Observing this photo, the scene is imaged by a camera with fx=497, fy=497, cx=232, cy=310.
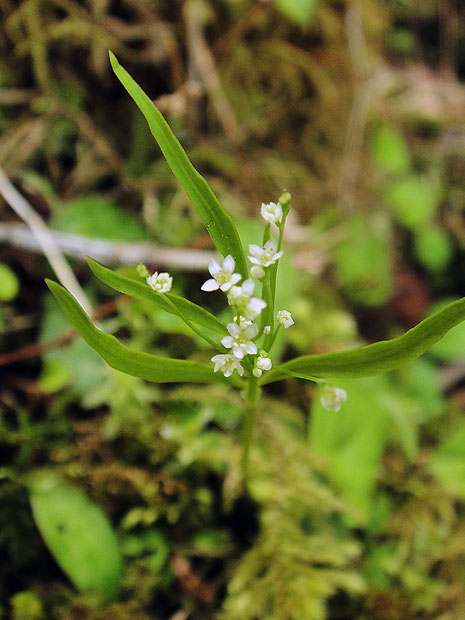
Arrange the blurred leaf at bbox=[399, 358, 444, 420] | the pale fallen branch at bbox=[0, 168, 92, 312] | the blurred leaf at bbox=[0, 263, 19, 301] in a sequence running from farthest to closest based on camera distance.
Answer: the blurred leaf at bbox=[399, 358, 444, 420], the pale fallen branch at bbox=[0, 168, 92, 312], the blurred leaf at bbox=[0, 263, 19, 301]

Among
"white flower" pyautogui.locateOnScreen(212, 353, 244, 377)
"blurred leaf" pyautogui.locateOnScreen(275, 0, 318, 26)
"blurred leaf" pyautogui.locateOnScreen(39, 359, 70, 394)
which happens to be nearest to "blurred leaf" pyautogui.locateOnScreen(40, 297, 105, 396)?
"blurred leaf" pyautogui.locateOnScreen(39, 359, 70, 394)

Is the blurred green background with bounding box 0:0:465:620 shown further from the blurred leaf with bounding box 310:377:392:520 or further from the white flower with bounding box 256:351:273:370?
the white flower with bounding box 256:351:273:370

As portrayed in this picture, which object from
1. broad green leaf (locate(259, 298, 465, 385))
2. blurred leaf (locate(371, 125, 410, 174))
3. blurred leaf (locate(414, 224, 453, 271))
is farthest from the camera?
blurred leaf (locate(371, 125, 410, 174))

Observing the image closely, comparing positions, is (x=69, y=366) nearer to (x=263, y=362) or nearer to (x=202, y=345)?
(x=202, y=345)

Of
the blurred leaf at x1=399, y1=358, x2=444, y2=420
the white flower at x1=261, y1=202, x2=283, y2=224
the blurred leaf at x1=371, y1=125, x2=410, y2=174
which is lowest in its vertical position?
the white flower at x1=261, y1=202, x2=283, y2=224

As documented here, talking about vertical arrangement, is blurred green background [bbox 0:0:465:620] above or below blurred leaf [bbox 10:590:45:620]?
above

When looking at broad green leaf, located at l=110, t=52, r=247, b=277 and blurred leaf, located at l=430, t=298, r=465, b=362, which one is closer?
broad green leaf, located at l=110, t=52, r=247, b=277

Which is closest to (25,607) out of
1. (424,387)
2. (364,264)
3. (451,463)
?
(451,463)
